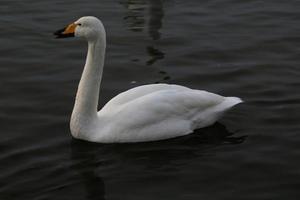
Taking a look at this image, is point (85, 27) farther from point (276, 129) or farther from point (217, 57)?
point (217, 57)

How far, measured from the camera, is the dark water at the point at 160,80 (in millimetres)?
9086

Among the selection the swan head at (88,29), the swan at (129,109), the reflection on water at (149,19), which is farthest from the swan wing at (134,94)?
the reflection on water at (149,19)

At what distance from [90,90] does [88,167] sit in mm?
1213

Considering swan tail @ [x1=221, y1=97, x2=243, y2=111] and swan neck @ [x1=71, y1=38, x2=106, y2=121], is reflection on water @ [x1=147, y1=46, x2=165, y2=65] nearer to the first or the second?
swan tail @ [x1=221, y1=97, x2=243, y2=111]

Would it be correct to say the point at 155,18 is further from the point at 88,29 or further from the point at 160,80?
the point at 88,29

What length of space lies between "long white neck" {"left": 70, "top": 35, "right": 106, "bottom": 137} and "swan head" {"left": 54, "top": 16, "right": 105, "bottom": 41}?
0.25 feet

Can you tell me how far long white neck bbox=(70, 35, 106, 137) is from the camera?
1017 cm

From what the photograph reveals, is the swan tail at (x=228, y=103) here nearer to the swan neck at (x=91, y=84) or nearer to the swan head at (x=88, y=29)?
the swan neck at (x=91, y=84)

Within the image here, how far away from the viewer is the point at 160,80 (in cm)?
1282

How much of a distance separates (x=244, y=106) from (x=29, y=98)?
10.9 feet

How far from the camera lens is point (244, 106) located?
11.4 metres

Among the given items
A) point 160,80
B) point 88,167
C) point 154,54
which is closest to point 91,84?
point 88,167

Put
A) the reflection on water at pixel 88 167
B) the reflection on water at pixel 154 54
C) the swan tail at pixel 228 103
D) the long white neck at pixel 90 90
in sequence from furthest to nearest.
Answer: the reflection on water at pixel 154 54 < the swan tail at pixel 228 103 < the long white neck at pixel 90 90 < the reflection on water at pixel 88 167

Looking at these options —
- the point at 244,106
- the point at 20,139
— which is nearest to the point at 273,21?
the point at 244,106
